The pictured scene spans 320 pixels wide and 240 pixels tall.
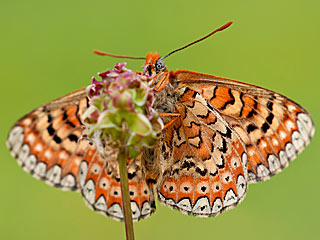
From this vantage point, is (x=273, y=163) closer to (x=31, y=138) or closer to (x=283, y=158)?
(x=283, y=158)

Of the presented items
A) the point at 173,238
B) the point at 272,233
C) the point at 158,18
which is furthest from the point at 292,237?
the point at 158,18

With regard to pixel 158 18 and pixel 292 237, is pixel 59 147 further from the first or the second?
pixel 158 18

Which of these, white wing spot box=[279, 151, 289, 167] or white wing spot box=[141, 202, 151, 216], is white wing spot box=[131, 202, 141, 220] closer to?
white wing spot box=[141, 202, 151, 216]

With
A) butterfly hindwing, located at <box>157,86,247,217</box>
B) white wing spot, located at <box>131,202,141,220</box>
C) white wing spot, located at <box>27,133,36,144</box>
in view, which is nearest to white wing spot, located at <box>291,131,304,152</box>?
butterfly hindwing, located at <box>157,86,247,217</box>

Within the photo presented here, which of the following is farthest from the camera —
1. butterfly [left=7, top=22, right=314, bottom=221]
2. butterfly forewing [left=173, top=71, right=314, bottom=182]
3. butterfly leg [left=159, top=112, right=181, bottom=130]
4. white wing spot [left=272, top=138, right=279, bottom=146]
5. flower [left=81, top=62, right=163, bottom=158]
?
white wing spot [left=272, top=138, right=279, bottom=146]

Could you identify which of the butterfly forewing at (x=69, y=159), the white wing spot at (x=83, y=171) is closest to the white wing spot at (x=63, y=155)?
the butterfly forewing at (x=69, y=159)

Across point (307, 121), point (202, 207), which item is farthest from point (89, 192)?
point (307, 121)
